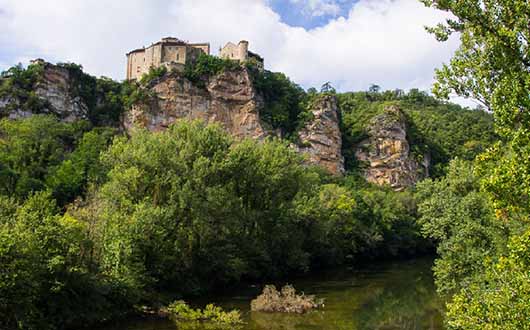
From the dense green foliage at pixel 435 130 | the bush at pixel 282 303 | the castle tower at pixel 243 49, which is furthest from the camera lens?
the dense green foliage at pixel 435 130

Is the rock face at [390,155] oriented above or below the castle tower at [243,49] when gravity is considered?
below

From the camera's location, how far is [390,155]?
109 meters

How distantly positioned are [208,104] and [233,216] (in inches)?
2322

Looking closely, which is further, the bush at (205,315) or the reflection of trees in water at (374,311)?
the reflection of trees in water at (374,311)

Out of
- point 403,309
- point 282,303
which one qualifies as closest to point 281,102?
point 403,309

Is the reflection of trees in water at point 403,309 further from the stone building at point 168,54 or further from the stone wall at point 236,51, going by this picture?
the stone wall at point 236,51

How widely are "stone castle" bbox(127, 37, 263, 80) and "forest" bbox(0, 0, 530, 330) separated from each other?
99.8 feet

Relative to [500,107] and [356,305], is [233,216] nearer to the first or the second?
[356,305]

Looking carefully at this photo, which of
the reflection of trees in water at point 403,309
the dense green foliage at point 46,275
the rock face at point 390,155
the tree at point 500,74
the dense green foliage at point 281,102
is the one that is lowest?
the reflection of trees in water at point 403,309

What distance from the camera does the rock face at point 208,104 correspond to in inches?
3442

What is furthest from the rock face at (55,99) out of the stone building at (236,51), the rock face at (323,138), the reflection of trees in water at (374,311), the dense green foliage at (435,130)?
the reflection of trees in water at (374,311)

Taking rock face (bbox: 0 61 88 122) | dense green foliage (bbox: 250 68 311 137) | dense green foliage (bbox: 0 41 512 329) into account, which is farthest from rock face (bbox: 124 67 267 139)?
→ dense green foliage (bbox: 0 41 512 329)

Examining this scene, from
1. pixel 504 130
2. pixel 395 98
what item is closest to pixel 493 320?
pixel 504 130

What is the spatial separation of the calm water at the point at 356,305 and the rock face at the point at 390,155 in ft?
190
